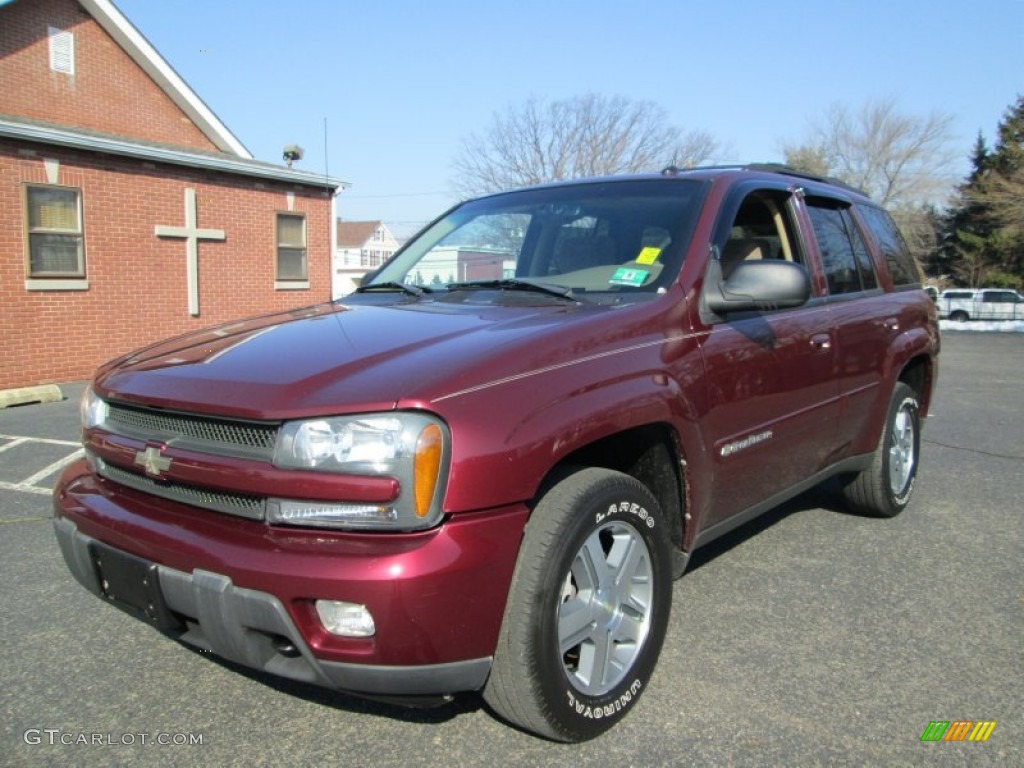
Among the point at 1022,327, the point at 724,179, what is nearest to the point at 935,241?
the point at 1022,327

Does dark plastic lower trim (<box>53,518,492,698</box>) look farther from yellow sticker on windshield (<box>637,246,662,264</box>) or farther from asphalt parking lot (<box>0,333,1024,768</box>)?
yellow sticker on windshield (<box>637,246,662,264</box>)

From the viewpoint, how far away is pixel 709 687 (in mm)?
2781

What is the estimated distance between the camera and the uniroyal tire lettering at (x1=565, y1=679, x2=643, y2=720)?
2326 mm

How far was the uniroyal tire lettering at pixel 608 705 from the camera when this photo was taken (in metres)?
2.33

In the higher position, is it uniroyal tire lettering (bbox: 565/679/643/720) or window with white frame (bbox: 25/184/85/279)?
window with white frame (bbox: 25/184/85/279)

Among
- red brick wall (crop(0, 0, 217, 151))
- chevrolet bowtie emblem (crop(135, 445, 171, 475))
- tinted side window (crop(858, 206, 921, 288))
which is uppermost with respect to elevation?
red brick wall (crop(0, 0, 217, 151))

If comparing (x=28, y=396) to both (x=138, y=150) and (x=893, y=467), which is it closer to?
(x=138, y=150)

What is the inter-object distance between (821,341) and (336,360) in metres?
2.32

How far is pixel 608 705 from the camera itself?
2467 mm

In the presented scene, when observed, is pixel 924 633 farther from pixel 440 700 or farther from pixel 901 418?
pixel 440 700

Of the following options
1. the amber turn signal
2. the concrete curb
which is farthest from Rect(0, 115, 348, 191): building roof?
the amber turn signal

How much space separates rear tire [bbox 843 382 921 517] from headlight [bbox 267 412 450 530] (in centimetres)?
323

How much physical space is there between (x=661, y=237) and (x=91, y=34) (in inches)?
584

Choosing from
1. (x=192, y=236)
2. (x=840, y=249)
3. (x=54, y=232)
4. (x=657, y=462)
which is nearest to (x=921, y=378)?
(x=840, y=249)
